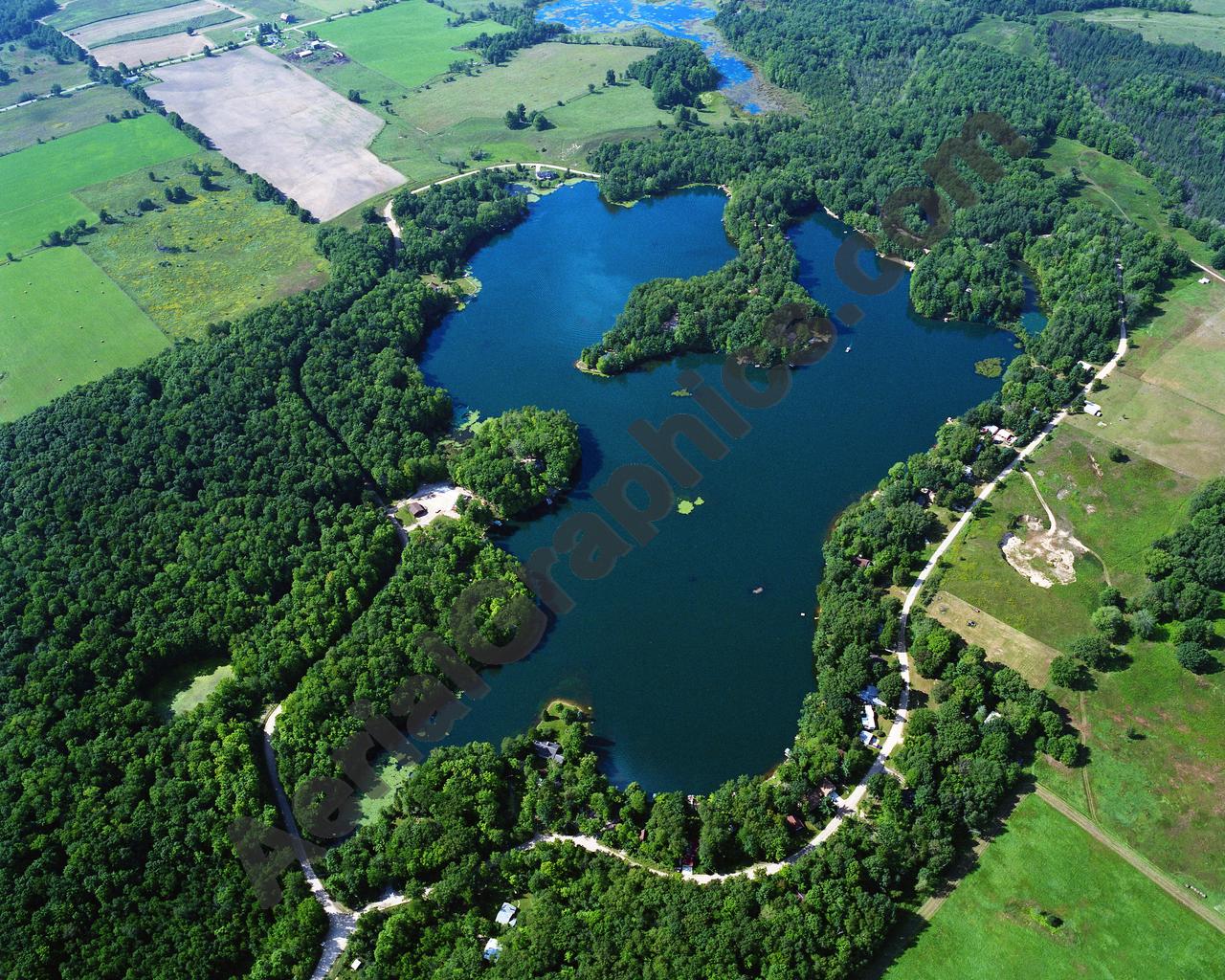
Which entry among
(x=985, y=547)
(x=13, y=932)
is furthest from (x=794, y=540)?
(x=13, y=932)

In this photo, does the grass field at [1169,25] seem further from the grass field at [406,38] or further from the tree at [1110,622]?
the tree at [1110,622]

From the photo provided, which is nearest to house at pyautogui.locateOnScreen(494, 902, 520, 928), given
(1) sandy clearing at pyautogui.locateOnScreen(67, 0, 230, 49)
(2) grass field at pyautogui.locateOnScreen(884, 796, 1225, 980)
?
(2) grass field at pyautogui.locateOnScreen(884, 796, 1225, 980)

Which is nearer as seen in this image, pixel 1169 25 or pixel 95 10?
pixel 1169 25

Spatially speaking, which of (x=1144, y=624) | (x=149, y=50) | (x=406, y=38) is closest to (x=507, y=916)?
(x=1144, y=624)

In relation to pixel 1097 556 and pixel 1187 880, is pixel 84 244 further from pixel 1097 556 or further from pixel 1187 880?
pixel 1187 880

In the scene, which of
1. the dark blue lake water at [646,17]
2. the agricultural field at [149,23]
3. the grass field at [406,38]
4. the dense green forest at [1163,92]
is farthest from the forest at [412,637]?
the agricultural field at [149,23]

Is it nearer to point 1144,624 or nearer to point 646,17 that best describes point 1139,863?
point 1144,624
